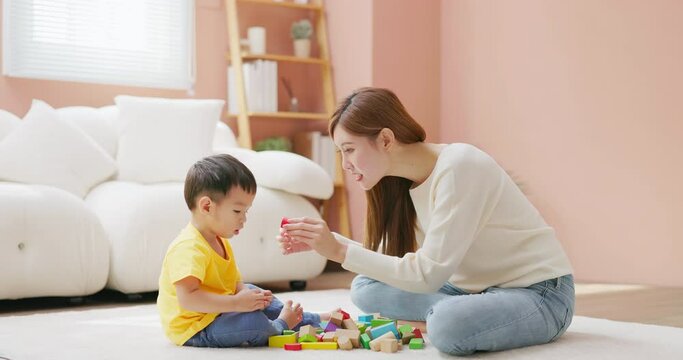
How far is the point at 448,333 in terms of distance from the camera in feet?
6.68

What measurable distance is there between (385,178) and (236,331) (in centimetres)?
56

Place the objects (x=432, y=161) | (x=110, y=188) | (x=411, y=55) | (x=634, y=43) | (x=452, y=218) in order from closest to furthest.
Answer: (x=452, y=218) < (x=432, y=161) < (x=110, y=188) < (x=634, y=43) < (x=411, y=55)

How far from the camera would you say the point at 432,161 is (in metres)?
2.22

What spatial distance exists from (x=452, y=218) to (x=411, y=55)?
3.14 m

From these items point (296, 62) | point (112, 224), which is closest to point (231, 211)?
point (112, 224)

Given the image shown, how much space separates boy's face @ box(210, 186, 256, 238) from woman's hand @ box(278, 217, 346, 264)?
0.17 meters

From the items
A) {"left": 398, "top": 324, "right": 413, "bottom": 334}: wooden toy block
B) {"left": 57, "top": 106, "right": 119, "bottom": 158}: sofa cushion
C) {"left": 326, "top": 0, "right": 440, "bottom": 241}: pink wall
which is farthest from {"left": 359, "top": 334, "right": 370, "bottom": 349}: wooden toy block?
{"left": 326, "top": 0, "right": 440, "bottom": 241}: pink wall

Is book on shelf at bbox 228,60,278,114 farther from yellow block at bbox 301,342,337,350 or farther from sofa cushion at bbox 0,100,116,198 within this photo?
yellow block at bbox 301,342,337,350

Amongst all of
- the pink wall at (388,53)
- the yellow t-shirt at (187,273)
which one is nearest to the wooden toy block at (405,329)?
the yellow t-shirt at (187,273)

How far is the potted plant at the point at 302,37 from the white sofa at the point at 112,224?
3.58ft

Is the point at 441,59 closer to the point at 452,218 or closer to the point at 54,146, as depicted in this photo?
the point at 54,146

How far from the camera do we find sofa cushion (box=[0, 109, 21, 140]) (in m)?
3.78

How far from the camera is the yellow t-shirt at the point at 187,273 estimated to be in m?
2.08

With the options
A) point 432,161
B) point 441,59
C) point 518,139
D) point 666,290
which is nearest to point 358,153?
point 432,161
